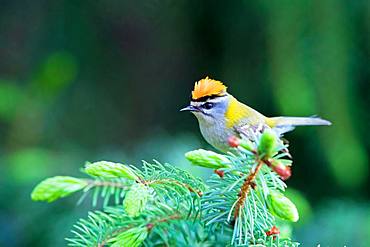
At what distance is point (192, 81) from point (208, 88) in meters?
1.45

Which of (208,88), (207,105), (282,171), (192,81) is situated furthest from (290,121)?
(282,171)

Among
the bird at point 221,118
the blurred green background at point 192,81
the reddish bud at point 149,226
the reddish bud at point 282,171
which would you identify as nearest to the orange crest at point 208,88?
the bird at point 221,118

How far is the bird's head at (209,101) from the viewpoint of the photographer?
1.99 meters

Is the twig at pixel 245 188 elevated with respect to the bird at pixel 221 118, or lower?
lower

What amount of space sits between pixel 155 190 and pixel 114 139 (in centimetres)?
249

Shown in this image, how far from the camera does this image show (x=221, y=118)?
2.29m

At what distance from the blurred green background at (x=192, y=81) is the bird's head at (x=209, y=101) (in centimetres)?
15

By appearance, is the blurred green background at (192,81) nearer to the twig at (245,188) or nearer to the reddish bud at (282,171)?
the twig at (245,188)

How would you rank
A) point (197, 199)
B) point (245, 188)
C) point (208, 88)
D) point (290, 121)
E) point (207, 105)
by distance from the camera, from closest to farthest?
point (245, 188) < point (197, 199) < point (208, 88) < point (207, 105) < point (290, 121)

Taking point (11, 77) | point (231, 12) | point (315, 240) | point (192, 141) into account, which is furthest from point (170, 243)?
point (11, 77)

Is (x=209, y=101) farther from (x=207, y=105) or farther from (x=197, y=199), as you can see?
(x=197, y=199)

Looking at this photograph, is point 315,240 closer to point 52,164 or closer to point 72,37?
point 52,164

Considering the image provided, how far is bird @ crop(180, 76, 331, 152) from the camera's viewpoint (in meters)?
2.07

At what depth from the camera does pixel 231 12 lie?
2.68 meters
